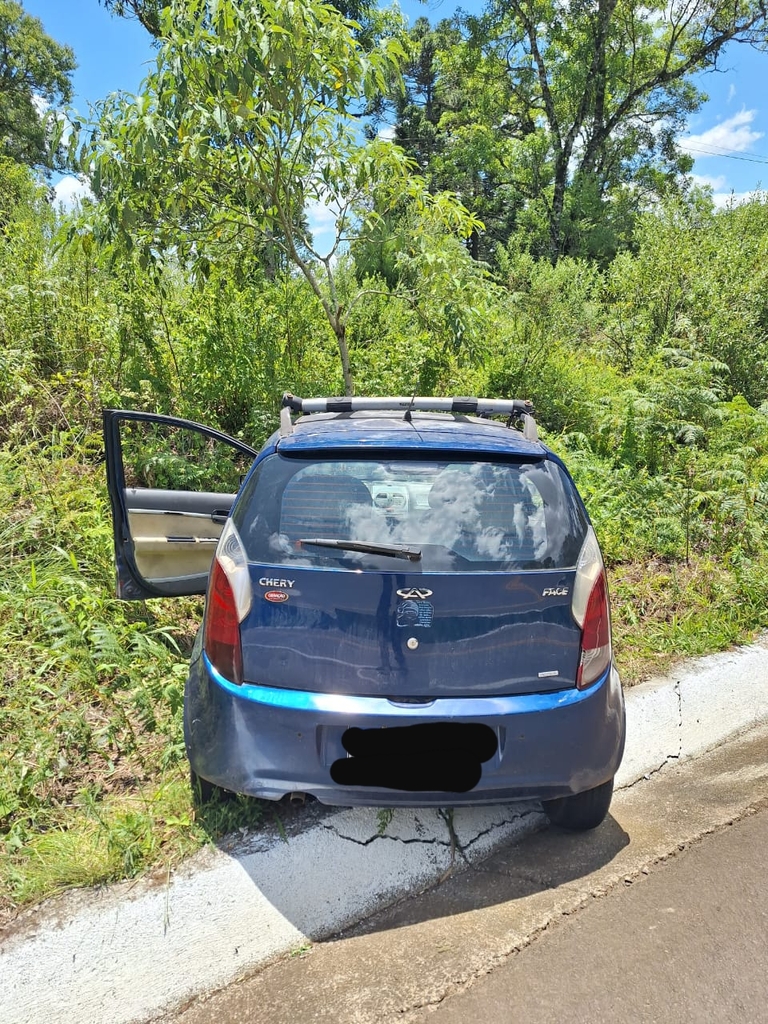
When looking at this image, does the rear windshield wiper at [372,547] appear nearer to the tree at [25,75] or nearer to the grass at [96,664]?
the grass at [96,664]

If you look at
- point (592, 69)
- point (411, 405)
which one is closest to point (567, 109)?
point (592, 69)

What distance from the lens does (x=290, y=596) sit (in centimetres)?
212

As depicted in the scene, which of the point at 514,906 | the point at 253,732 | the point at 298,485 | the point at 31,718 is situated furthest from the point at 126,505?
the point at 514,906

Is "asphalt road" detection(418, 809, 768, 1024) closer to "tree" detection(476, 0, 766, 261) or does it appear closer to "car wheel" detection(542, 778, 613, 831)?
"car wheel" detection(542, 778, 613, 831)

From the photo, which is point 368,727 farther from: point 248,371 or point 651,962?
point 248,371

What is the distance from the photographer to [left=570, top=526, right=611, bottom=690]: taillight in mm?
2225

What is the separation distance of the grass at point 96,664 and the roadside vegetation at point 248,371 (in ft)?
0.04

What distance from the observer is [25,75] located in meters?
21.1

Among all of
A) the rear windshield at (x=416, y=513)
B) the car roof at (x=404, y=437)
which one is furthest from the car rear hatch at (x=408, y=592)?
the car roof at (x=404, y=437)

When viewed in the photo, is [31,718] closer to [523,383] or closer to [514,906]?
[514,906]

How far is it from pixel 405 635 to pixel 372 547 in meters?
0.30

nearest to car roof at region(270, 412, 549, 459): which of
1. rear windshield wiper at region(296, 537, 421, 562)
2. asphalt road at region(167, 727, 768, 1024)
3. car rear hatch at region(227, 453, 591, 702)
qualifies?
car rear hatch at region(227, 453, 591, 702)

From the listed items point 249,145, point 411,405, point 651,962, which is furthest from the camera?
point 249,145

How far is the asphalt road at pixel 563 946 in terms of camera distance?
1.86 m
